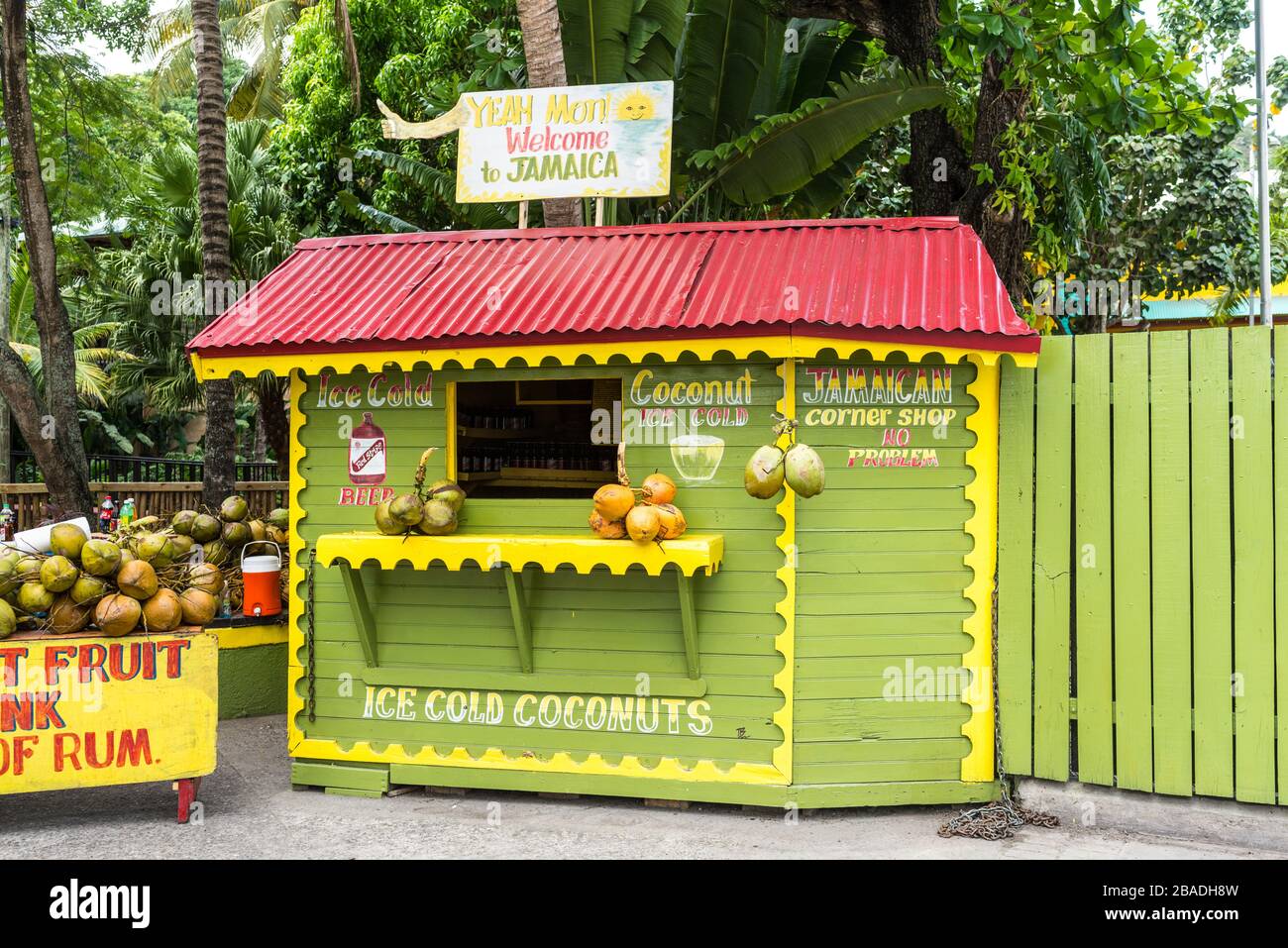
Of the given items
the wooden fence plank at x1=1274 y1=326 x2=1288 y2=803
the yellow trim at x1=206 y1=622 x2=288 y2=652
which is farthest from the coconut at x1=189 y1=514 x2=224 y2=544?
the wooden fence plank at x1=1274 y1=326 x2=1288 y2=803

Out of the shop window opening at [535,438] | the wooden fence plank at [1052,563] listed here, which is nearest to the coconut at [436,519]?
the shop window opening at [535,438]

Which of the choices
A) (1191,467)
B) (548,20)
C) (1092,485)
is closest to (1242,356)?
(1191,467)

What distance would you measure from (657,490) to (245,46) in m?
25.8

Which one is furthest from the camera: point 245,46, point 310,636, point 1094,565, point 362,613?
point 245,46

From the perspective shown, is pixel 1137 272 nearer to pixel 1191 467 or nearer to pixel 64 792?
pixel 1191 467

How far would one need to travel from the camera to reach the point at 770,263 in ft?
22.6

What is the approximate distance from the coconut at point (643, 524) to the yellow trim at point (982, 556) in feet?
5.99

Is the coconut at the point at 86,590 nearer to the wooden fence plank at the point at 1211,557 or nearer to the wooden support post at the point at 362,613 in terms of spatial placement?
the wooden support post at the point at 362,613

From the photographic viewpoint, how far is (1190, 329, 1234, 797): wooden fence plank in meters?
5.92

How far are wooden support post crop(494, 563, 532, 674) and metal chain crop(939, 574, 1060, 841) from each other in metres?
2.63

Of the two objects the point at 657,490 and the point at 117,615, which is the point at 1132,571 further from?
the point at 117,615

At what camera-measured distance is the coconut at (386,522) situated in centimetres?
653

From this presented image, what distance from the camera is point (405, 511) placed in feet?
21.3

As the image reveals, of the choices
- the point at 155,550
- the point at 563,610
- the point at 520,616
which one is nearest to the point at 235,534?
the point at 155,550
